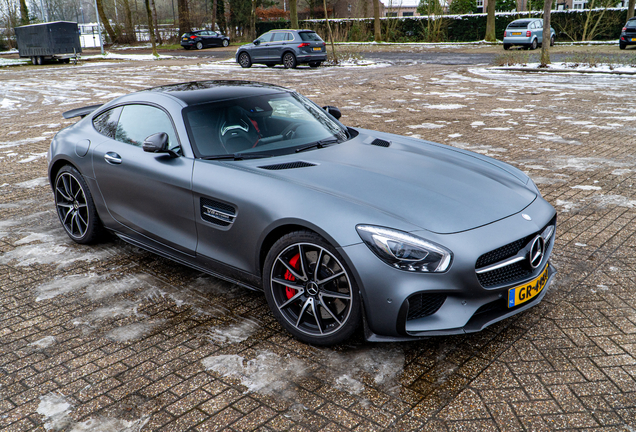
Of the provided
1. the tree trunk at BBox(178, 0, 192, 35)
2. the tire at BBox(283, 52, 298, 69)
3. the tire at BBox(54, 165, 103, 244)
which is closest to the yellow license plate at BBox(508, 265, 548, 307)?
the tire at BBox(54, 165, 103, 244)

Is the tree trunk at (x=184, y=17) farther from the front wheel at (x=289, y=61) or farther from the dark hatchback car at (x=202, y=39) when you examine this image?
the front wheel at (x=289, y=61)

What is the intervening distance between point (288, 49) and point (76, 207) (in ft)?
68.7

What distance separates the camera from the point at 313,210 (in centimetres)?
314

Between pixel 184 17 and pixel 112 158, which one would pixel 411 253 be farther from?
pixel 184 17

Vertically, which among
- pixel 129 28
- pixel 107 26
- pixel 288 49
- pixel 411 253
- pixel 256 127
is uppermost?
pixel 107 26

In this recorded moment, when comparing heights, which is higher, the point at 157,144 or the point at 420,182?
the point at 157,144

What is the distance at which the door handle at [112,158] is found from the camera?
4.36 m

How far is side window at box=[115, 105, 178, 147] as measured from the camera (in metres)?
4.17

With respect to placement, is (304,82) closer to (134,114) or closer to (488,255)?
(134,114)

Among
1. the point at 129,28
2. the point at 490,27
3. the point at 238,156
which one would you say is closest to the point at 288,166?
the point at 238,156

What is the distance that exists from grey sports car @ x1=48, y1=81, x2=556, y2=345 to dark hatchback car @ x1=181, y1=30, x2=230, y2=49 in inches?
1626

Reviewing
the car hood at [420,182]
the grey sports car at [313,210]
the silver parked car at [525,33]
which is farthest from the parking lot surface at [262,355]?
the silver parked car at [525,33]

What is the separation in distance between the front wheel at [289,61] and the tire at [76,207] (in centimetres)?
2061

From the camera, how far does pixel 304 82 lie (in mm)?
18562
